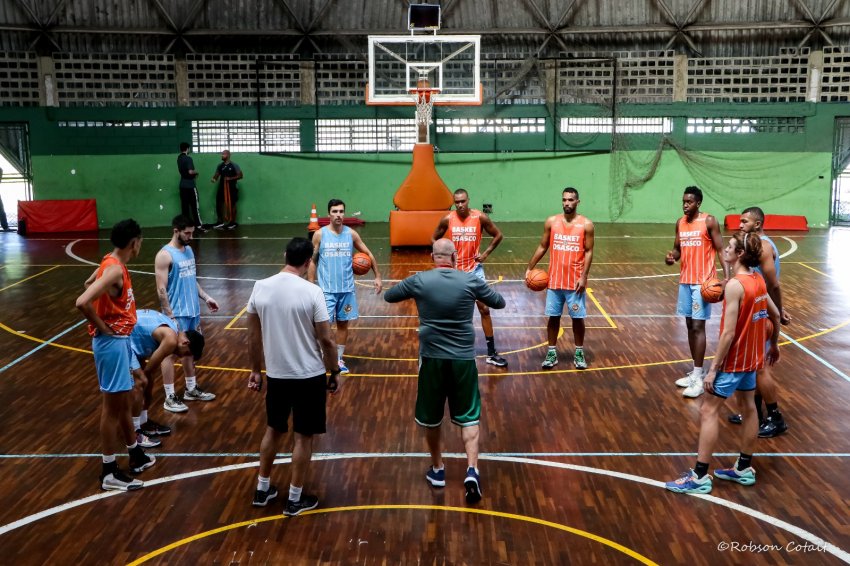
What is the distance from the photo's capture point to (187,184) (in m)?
22.2

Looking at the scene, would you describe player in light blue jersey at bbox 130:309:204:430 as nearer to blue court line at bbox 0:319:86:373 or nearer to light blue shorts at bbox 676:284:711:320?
blue court line at bbox 0:319:86:373

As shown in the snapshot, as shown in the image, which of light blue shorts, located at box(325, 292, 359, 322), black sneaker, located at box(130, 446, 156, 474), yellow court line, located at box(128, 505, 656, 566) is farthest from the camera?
light blue shorts, located at box(325, 292, 359, 322)

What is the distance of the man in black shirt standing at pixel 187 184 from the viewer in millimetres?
22031

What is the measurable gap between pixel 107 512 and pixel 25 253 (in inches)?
564

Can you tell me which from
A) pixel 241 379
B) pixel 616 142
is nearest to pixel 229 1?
pixel 616 142

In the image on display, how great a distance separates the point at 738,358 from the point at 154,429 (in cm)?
486

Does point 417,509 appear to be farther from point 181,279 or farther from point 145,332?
point 181,279

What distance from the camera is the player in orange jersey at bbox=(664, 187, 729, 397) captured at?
852 cm

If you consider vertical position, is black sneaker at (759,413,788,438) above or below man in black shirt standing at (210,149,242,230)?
below

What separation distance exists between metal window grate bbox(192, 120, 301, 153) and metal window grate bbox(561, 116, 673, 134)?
7.88m

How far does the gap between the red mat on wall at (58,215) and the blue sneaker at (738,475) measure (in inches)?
796

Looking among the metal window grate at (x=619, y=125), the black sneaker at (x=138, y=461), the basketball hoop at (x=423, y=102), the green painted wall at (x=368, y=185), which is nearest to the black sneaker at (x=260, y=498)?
the black sneaker at (x=138, y=461)

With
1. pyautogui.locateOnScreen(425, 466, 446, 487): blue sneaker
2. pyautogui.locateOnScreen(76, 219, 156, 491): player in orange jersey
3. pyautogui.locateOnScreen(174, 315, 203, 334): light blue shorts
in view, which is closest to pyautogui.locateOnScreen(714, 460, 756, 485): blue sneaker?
pyautogui.locateOnScreen(425, 466, 446, 487): blue sneaker

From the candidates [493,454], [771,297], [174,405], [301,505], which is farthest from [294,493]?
[771,297]
